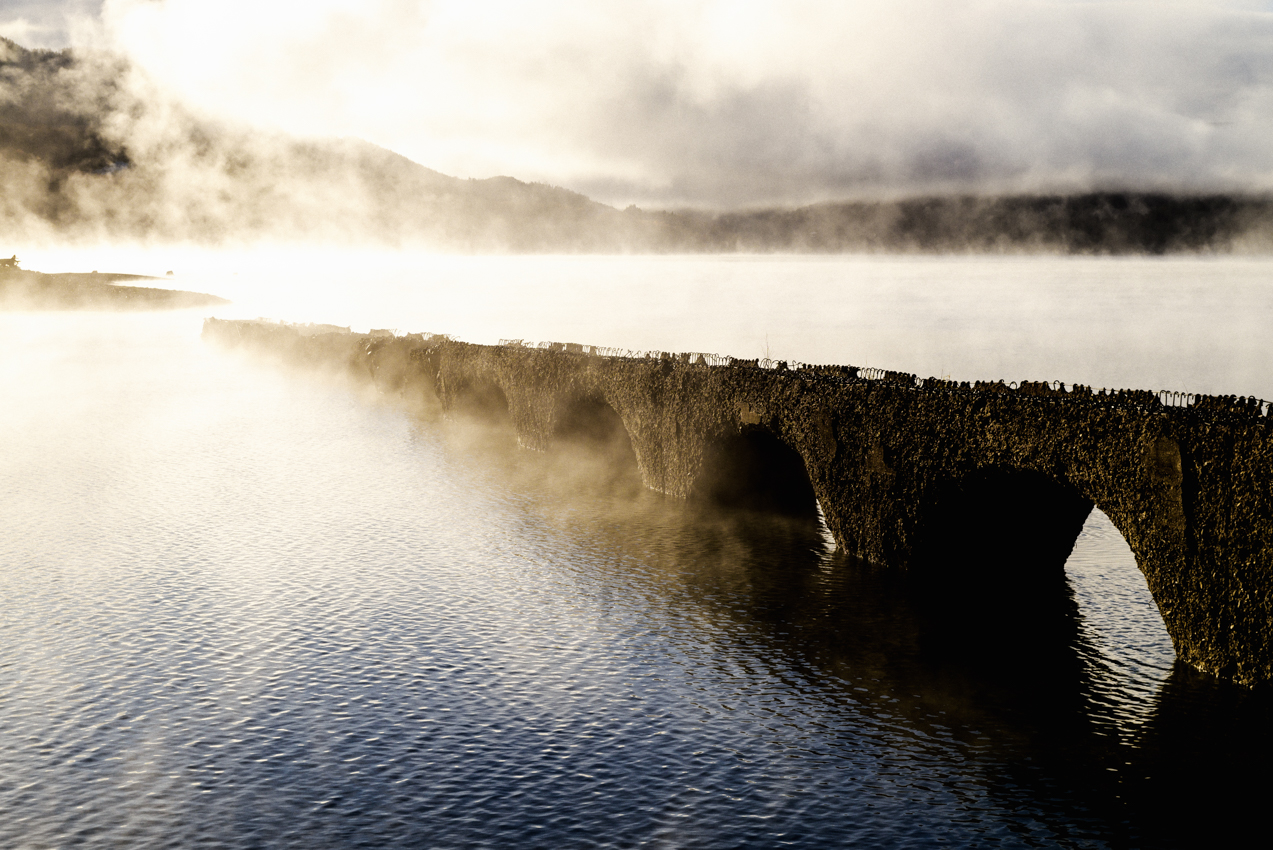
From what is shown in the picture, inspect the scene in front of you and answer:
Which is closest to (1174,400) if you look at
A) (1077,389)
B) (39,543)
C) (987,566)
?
(1077,389)

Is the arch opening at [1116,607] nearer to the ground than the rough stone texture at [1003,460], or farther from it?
nearer to the ground

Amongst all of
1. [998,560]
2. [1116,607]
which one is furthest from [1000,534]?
[1116,607]

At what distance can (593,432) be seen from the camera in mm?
103188

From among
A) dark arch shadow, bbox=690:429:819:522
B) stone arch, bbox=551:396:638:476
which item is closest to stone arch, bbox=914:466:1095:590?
dark arch shadow, bbox=690:429:819:522

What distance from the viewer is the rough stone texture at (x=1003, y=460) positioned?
37.9 m

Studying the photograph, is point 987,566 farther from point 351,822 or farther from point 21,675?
point 21,675

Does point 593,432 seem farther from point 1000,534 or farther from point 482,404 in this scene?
point 1000,534

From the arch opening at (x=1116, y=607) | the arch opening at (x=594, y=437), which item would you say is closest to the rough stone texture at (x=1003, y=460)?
the arch opening at (x=1116, y=607)

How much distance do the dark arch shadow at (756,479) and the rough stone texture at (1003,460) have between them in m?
0.45

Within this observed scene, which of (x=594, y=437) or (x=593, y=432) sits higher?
(x=593, y=432)

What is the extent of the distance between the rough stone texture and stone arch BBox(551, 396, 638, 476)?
8.59ft

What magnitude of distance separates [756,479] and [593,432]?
1087 inches

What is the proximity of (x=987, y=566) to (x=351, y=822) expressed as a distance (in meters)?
40.7

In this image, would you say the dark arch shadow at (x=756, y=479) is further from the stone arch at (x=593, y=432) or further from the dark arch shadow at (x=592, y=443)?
the stone arch at (x=593, y=432)
